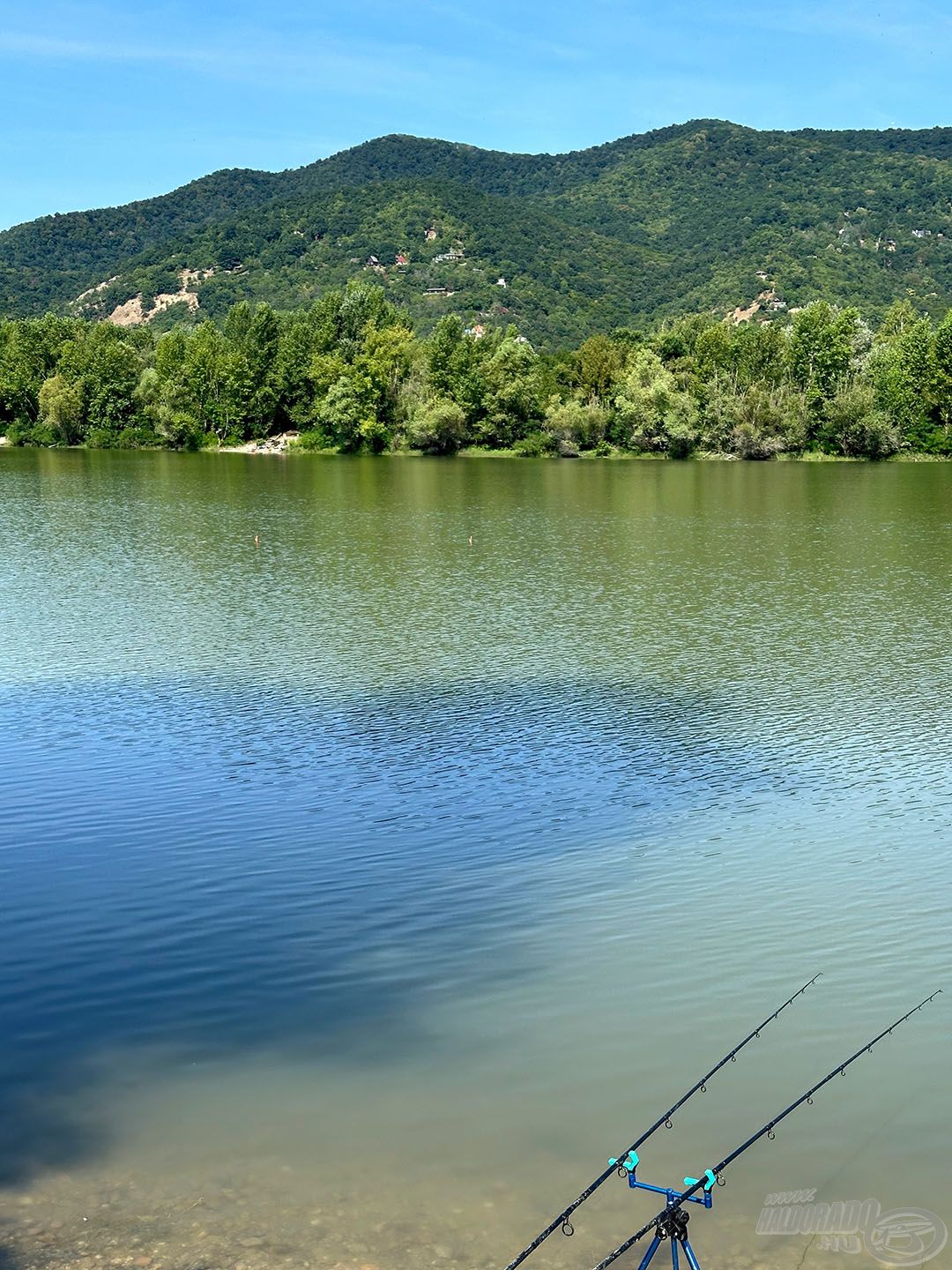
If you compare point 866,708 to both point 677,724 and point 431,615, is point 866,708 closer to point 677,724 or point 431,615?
point 677,724

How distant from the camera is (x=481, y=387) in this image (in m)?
101

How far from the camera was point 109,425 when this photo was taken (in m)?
112

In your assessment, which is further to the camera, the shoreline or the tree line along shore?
the tree line along shore

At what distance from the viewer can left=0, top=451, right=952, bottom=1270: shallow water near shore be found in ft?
24.7

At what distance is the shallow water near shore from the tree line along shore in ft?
233

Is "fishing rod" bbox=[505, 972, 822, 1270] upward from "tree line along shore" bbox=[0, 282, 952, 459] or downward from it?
downward

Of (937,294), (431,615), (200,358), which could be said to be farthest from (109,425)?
(937,294)

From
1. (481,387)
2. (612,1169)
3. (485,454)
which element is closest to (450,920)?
(612,1169)

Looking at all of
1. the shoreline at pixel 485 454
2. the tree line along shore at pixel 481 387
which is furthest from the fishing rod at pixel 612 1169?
the tree line along shore at pixel 481 387

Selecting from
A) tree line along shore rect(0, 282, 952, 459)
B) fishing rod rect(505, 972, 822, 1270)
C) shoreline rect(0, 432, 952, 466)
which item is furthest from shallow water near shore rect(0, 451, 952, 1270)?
tree line along shore rect(0, 282, 952, 459)

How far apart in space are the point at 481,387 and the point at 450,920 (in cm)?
9232

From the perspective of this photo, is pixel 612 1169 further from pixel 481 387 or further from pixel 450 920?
pixel 481 387

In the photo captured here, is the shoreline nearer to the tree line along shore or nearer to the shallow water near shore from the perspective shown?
the tree line along shore

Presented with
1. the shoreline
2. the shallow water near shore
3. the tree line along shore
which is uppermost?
the tree line along shore
